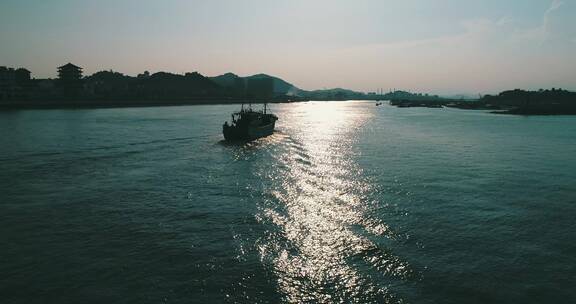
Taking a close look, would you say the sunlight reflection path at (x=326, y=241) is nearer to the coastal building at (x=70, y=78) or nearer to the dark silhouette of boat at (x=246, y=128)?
the dark silhouette of boat at (x=246, y=128)

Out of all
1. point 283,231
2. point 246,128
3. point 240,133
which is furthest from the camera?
point 246,128

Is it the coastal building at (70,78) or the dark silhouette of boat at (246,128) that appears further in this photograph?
the coastal building at (70,78)

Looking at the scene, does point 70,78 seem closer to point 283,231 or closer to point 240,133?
point 240,133

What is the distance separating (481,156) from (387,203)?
92.2 ft

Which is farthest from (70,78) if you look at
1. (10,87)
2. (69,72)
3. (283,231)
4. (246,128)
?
(283,231)

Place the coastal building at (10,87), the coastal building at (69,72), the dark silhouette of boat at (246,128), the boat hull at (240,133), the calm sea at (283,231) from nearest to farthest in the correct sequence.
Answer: the calm sea at (283,231) → the boat hull at (240,133) → the dark silhouette of boat at (246,128) → the coastal building at (10,87) → the coastal building at (69,72)

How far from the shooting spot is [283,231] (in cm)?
2164

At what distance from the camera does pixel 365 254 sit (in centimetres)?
1853

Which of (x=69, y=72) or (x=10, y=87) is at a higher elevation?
(x=69, y=72)

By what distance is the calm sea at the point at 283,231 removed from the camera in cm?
1544

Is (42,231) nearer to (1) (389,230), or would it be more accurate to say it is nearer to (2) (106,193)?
(2) (106,193)

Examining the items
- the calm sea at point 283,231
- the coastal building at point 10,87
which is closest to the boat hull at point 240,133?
the calm sea at point 283,231

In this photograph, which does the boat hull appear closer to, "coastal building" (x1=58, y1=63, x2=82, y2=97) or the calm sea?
the calm sea

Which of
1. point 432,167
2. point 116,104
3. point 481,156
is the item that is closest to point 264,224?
point 432,167
